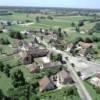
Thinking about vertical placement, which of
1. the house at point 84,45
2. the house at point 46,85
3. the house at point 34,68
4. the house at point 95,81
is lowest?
the house at point 84,45

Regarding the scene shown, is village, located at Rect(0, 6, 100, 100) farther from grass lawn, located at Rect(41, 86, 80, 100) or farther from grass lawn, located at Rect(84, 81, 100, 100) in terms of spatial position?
grass lawn, located at Rect(84, 81, 100, 100)

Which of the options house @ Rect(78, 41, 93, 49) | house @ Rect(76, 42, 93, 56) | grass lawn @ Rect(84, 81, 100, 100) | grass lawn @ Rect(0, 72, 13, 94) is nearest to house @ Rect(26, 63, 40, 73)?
grass lawn @ Rect(0, 72, 13, 94)

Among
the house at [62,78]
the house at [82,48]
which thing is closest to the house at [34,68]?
the house at [62,78]

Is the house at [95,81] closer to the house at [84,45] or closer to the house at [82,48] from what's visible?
the house at [82,48]

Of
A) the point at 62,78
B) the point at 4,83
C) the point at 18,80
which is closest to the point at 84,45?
the point at 62,78

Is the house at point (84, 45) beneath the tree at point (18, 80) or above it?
beneath

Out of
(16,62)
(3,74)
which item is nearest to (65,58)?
(16,62)

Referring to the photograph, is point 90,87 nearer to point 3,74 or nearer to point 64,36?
point 3,74

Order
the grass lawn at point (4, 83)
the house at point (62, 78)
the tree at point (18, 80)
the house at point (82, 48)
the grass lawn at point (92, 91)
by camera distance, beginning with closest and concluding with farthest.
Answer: the grass lawn at point (92, 91), the tree at point (18, 80), the grass lawn at point (4, 83), the house at point (62, 78), the house at point (82, 48)

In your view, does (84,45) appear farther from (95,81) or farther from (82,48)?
(95,81)
